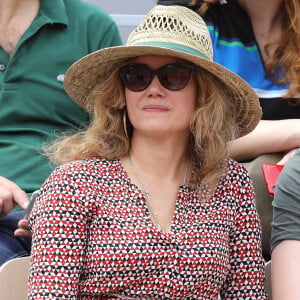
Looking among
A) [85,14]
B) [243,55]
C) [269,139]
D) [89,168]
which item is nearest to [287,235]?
[269,139]

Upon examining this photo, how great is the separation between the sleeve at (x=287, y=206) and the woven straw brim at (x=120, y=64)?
224 millimetres

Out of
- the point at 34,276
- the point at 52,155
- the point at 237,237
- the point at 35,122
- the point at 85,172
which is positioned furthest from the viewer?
the point at 35,122

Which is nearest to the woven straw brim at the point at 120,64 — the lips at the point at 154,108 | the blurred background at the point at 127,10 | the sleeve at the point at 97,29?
the lips at the point at 154,108

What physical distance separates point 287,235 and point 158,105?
57cm

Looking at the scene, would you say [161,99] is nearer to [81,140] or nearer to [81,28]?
[81,140]

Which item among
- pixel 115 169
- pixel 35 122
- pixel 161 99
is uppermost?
pixel 161 99

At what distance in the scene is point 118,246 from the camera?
2090 mm

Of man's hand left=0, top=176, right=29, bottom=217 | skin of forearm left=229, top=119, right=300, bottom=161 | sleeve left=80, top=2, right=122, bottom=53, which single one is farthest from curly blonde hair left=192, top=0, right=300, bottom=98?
man's hand left=0, top=176, right=29, bottom=217

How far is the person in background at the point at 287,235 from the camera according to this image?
7.44ft

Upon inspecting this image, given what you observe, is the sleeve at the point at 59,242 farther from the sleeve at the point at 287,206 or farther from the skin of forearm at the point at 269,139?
the skin of forearm at the point at 269,139

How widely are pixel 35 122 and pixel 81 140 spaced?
455 mm

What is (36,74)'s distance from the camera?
2881 mm

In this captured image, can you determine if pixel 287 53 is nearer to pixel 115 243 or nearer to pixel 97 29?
pixel 97 29

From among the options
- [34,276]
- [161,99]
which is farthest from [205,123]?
[34,276]
